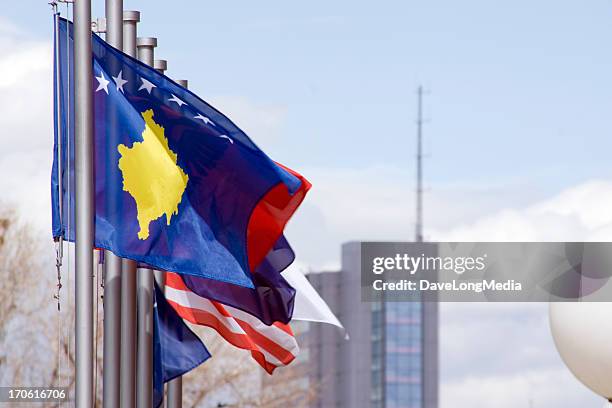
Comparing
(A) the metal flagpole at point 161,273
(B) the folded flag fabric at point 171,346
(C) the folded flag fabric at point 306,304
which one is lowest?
(B) the folded flag fabric at point 171,346

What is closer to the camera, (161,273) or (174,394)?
(161,273)

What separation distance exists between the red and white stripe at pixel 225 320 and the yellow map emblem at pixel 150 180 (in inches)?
135

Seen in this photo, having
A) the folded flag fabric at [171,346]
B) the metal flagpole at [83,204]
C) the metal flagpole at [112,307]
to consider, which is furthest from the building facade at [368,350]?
the metal flagpole at [83,204]

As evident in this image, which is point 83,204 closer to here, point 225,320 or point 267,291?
point 267,291

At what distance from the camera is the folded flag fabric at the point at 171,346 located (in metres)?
13.0

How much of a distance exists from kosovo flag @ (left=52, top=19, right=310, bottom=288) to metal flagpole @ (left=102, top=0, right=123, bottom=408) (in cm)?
12

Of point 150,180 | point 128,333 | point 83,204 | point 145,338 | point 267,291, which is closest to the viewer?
point 83,204

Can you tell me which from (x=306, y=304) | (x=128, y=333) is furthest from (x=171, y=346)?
(x=128, y=333)

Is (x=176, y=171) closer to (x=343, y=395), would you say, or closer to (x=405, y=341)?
(x=343, y=395)

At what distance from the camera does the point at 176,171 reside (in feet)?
32.0

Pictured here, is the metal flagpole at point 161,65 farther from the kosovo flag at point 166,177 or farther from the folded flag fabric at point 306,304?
the kosovo flag at point 166,177

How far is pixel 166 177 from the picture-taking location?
9703 millimetres

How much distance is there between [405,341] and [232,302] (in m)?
109

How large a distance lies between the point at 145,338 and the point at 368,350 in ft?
326
